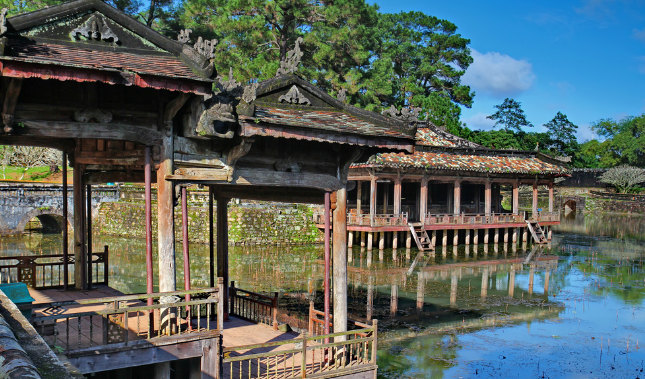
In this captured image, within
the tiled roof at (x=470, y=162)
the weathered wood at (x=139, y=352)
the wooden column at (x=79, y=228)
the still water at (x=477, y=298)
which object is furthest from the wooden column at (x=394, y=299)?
the weathered wood at (x=139, y=352)

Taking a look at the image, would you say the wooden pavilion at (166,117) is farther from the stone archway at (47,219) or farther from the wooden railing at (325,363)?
the stone archway at (47,219)

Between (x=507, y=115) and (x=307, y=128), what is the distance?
72093mm

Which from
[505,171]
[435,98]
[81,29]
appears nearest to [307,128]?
[81,29]

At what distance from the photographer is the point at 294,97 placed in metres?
11.4

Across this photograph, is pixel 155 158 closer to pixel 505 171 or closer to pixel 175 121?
pixel 175 121

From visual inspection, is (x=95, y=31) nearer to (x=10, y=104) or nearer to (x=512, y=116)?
(x=10, y=104)

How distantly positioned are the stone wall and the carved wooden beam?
89.7 feet

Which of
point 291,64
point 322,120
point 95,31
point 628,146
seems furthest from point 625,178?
point 95,31

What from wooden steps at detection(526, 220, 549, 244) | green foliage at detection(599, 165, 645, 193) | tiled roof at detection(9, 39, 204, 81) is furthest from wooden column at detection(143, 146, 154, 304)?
green foliage at detection(599, 165, 645, 193)

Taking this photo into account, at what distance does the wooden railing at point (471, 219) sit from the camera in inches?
1471

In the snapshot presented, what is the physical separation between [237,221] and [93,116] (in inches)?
1109

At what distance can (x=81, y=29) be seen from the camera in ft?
28.1

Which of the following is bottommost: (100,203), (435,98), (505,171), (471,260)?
(471,260)

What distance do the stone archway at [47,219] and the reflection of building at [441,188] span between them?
1806 cm
